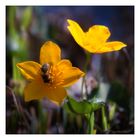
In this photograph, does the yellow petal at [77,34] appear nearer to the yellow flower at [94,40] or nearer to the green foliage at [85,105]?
the yellow flower at [94,40]

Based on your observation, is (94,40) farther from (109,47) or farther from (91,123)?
(91,123)

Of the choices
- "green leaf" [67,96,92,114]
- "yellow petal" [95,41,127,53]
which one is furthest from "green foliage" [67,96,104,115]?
"yellow petal" [95,41,127,53]

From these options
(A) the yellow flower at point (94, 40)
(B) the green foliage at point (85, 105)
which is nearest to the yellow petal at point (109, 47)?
(A) the yellow flower at point (94, 40)

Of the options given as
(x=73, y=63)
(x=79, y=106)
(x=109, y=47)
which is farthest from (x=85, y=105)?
(x=73, y=63)

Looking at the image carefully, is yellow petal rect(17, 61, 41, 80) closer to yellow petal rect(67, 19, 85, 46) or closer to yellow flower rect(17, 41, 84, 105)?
yellow flower rect(17, 41, 84, 105)
